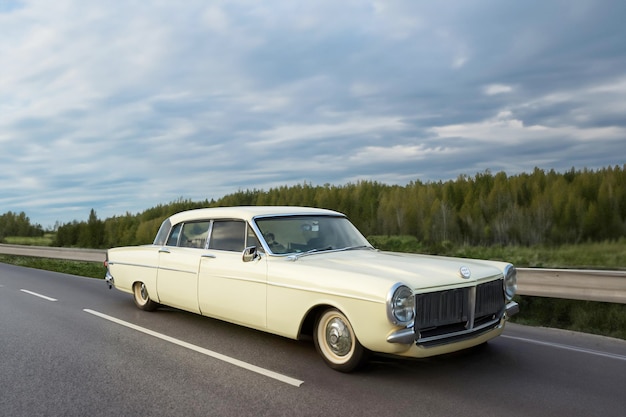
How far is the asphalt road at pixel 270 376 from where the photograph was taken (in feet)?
13.5

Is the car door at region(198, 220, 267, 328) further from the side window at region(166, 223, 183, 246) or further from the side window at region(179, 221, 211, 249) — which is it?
the side window at region(166, 223, 183, 246)

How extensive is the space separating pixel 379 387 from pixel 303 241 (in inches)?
84.9

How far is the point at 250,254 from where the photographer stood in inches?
235

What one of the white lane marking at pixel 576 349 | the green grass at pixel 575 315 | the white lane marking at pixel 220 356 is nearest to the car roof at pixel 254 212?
the white lane marking at pixel 220 356

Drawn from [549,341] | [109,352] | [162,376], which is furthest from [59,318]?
[549,341]

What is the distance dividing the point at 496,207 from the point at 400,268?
33139 mm

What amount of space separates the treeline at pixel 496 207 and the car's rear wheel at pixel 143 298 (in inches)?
1016

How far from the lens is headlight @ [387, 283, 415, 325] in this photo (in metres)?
4.53

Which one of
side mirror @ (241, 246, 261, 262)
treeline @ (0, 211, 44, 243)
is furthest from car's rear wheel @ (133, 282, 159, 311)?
treeline @ (0, 211, 44, 243)

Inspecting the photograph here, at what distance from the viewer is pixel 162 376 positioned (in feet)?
16.3

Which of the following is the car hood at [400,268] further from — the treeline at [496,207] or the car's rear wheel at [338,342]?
the treeline at [496,207]

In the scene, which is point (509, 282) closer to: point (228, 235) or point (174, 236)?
point (228, 235)

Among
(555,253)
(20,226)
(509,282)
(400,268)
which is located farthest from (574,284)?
(20,226)

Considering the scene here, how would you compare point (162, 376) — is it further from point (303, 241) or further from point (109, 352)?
point (303, 241)
